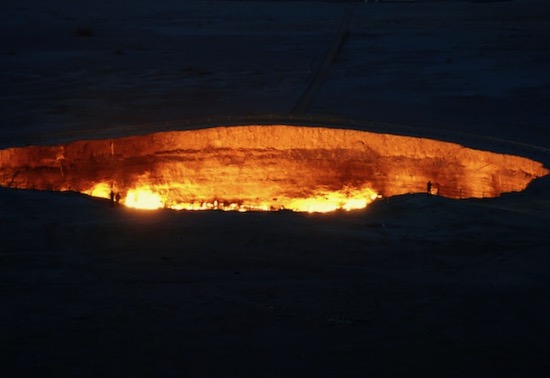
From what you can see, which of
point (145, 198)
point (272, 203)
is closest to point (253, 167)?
point (272, 203)

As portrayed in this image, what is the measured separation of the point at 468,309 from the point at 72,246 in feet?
12.5

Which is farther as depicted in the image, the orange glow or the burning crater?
the orange glow

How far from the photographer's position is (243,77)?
2152 cm

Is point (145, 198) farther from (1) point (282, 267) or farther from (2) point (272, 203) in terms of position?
(1) point (282, 267)

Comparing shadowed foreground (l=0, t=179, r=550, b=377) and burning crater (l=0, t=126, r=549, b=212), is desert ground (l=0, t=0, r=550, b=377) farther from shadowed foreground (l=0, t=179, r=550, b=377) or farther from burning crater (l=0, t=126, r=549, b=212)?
burning crater (l=0, t=126, r=549, b=212)

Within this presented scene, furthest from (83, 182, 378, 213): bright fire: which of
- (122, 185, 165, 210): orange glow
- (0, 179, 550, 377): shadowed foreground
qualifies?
(0, 179, 550, 377): shadowed foreground

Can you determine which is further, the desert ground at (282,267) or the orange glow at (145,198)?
the orange glow at (145,198)

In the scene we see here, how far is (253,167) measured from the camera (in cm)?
1598

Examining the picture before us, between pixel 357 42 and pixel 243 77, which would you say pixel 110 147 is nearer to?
pixel 243 77

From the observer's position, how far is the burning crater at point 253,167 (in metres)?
14.9

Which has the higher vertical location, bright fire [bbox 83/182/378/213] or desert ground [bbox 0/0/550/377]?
→ bright fire [bbox 83/182/378/213]

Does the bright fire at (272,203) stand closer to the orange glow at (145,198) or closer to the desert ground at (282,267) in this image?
the orange glow at (145,198)

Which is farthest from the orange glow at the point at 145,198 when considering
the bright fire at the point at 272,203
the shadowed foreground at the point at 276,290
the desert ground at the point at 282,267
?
the shadowed foreground at the point at 276,290

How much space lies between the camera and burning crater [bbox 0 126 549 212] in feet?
48.8
